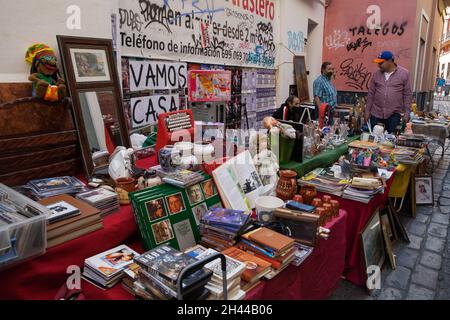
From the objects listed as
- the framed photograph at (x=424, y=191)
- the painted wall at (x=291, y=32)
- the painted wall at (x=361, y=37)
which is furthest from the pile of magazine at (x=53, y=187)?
the painted wall at (x=361, y=37)

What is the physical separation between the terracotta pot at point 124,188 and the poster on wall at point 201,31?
1.79 meters

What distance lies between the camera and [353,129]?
13.8ft

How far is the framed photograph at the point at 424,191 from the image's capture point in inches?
163

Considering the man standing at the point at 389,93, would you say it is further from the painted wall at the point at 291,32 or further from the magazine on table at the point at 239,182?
the magazine on table at the point at 239,182

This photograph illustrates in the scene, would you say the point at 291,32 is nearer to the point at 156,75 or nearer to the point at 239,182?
the point at 156,75

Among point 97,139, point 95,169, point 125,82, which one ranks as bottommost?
point 95,169

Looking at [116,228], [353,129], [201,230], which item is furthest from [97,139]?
[353,129]

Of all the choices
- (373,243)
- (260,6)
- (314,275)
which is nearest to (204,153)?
(314,275)

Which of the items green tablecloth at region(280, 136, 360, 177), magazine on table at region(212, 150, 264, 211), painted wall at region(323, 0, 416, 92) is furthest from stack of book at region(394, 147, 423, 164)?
painted wall at region(323, 0, 416, 92)

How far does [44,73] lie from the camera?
203cm

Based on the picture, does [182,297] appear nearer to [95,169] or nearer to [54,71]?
[95,169]

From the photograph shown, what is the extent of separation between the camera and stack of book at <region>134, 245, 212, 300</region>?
115cm

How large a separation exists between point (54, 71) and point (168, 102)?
1.78 m

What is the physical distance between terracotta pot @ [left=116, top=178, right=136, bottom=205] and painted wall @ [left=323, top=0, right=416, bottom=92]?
8.73 meters
